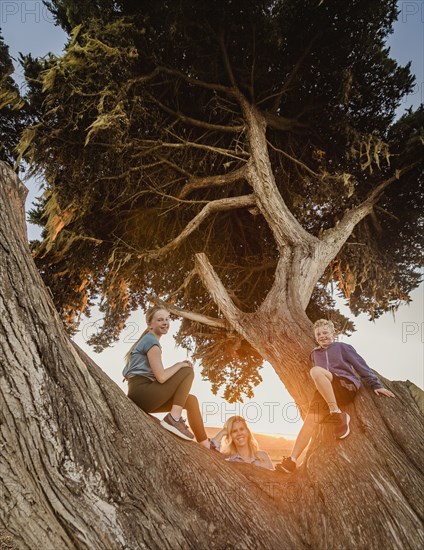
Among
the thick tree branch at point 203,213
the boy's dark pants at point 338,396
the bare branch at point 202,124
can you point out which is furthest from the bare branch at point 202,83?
the boy's dark pants at point 338,396

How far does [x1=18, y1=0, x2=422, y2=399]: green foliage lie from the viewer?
220 inches

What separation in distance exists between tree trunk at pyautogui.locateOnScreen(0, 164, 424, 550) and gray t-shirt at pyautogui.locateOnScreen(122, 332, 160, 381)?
64 cm

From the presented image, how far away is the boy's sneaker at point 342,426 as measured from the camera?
3.19 meters

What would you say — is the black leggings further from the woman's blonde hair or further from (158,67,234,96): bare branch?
(158,67,234,96): bare branch

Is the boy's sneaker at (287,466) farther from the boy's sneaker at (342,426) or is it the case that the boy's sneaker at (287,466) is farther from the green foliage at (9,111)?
the green foliage at (9,111)

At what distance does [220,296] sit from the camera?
5781 mm

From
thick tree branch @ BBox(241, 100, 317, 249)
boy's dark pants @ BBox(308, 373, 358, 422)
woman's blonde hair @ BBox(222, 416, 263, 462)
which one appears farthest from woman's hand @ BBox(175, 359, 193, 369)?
thick tree branch @ BBox(241, 100, 317, 249)

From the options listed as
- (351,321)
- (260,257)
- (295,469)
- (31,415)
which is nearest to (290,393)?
(295,469)

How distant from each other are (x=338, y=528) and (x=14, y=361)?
2318 millimetres

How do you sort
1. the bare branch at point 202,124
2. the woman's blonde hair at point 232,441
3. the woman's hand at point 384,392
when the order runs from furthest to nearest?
the bare branch at point 202,124, the woman's blonde hair at point 232,441, the woman's hand at point 384,392

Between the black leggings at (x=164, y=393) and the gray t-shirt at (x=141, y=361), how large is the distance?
1.9 inches

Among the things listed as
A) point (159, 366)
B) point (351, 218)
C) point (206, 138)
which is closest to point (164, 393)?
point (159, 366)

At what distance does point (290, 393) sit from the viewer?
14.0ft

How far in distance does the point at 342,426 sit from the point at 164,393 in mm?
1622
